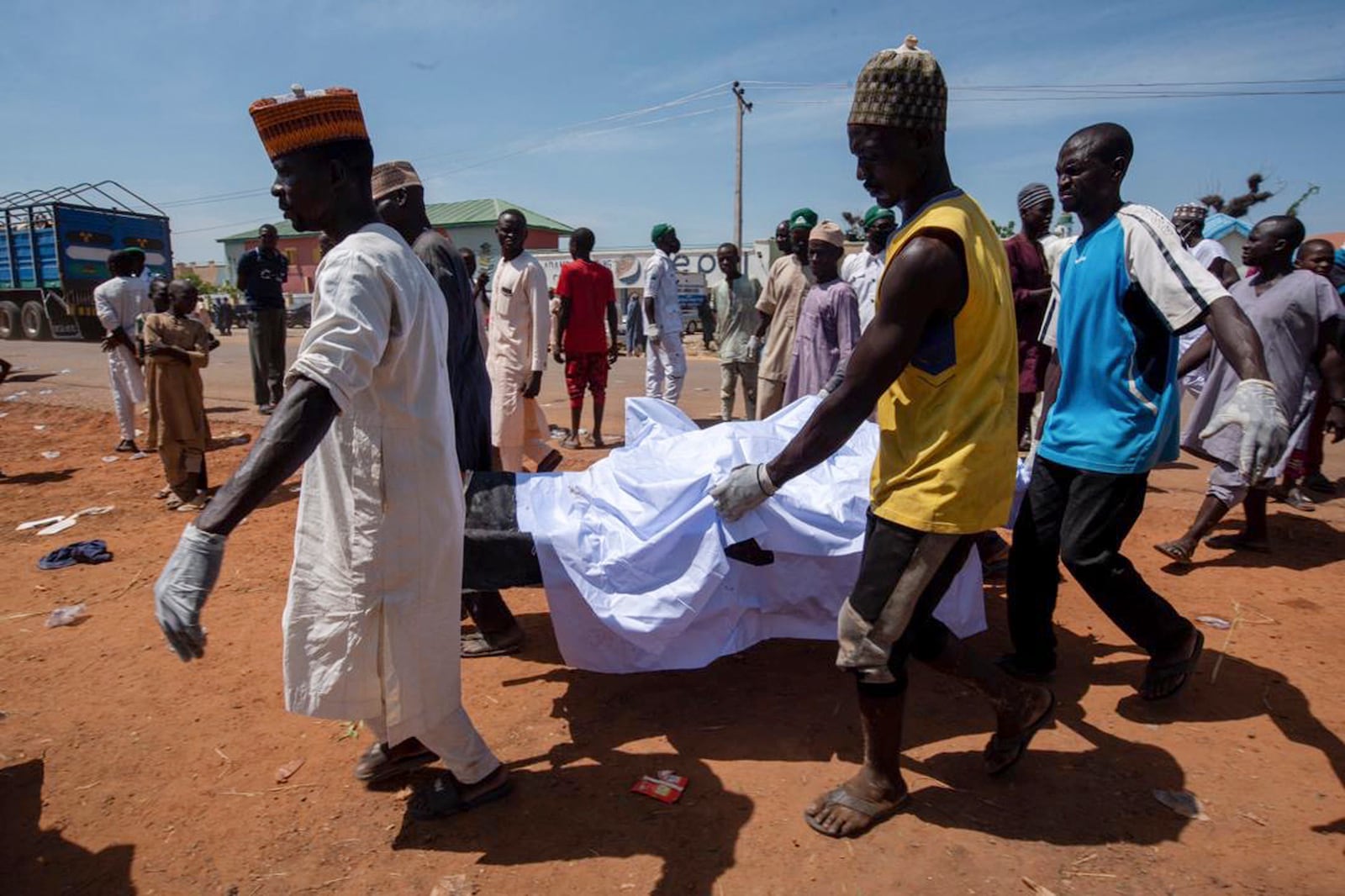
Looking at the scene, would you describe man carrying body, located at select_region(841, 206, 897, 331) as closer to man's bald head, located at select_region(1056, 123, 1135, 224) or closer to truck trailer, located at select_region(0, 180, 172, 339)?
man's bald head, located at select_region(1056, 123, 1135, 224)

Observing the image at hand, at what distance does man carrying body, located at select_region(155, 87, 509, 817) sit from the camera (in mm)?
2139

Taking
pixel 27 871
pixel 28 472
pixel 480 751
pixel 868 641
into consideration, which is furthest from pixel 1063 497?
pixel 28 472

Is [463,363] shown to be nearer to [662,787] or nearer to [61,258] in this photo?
[662,787]

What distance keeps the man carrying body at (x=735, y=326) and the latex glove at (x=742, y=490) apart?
17.8 feet

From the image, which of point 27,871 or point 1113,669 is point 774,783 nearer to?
point 1113,669

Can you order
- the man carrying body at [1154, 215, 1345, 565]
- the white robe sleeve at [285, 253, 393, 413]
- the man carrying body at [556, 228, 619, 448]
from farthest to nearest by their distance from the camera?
the man carrying body at [556, 228, 619, 448], the man carrying body at [1154, 215, 1345, 565], the white robe sleeve at [285, 253, 393, 413]

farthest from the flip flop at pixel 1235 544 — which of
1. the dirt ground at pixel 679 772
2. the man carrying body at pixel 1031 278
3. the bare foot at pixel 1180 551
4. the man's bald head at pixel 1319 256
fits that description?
the man's bald head at pixel 1319 256

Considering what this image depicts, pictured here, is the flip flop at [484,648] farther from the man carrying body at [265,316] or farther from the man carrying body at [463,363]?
the man carrying body at [265,316]

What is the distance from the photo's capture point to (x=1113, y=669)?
3.47 m

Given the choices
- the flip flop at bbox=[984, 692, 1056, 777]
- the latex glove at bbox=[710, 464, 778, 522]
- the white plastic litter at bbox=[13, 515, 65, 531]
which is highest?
the latex glove at bbox=[710, 464, 778, 522]

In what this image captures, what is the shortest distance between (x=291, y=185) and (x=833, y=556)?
213cm

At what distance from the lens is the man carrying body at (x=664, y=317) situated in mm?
8023

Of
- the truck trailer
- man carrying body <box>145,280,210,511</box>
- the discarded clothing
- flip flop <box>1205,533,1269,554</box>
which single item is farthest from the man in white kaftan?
the truck trailer

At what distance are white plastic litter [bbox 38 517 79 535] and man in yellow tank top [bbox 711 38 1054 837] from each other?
18.4 feet
